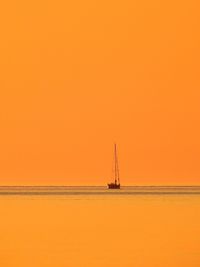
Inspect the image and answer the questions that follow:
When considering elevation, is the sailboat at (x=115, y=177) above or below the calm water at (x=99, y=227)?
above

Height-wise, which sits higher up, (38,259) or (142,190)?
(142,190)

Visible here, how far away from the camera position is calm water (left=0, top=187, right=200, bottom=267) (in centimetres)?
232

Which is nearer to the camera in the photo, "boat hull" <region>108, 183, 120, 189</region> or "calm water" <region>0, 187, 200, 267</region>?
"calm water" <region>0, 187, 200, 267</region>

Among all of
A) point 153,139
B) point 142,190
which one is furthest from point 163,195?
point 153,139

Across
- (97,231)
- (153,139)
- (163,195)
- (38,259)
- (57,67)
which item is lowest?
(38,259)

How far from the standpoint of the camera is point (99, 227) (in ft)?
8.01

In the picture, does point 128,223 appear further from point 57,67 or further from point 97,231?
point 57,67

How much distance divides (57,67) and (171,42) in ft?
2.04

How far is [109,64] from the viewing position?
8.56 ft

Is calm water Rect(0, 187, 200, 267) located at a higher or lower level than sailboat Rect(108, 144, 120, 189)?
lower

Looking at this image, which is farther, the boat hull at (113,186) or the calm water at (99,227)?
the boat hull at (113,186)

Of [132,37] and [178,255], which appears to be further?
[132,37]

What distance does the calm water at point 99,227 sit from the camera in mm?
2324

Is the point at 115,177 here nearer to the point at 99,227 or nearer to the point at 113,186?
the point at 113,186
